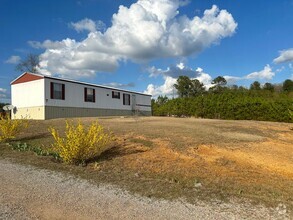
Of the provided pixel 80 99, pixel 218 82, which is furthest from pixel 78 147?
pixel 218 82

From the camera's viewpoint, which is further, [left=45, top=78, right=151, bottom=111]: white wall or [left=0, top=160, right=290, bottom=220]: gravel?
[left=45, top=78, right=151, bottom=111]: white wall

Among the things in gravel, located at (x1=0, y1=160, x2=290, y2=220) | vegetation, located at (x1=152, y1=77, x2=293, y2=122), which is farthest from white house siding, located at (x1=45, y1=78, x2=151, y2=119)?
gravel, located at (x1=0, y1=160, x2=290, y2=220)

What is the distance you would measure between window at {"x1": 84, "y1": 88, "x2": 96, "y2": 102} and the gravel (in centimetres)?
1773

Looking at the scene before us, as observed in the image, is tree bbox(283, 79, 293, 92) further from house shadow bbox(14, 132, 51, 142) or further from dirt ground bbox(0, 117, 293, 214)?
house shadow bbox(14, 132, 51, 142)

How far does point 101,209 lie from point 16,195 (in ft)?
4.57

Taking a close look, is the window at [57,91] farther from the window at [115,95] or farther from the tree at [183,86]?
the tree at [183,86]

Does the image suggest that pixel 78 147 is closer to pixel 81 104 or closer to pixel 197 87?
pixel 81 104

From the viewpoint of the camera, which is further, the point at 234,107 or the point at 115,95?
the point at 115,95

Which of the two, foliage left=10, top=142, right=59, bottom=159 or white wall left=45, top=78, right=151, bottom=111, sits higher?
white wall left=45, top=78, right=151, bottom=111

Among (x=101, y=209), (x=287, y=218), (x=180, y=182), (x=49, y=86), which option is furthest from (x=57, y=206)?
(x=49, y=86)

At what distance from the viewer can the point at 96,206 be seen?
13.1 ft

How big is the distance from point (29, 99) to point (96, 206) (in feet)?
57.9

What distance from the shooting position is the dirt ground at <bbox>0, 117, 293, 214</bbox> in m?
4.64

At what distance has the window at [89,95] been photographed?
73.5ft
